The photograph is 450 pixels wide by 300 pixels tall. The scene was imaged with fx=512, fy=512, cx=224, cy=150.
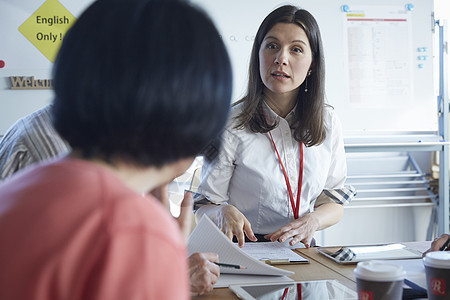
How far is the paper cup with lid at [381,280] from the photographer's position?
2.89 feet

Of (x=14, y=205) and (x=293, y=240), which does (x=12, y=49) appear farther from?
(x=14, y=205)

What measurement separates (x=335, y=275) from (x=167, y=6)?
0.95 meters

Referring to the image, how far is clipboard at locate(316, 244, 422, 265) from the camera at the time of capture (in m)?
1.42

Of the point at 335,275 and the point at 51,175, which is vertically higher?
the point at 51,175

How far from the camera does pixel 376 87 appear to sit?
3.52 metres

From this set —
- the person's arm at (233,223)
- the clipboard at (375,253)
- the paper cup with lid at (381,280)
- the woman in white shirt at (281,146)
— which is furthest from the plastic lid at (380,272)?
the woman in white shirt at (281,146)

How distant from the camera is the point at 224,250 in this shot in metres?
1.26

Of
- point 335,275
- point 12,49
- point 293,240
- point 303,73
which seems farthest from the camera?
point 12,49

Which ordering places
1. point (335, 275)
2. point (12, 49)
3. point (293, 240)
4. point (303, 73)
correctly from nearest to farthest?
point (335, 275), point (293, 240), point (303, 73), point (12, 49)

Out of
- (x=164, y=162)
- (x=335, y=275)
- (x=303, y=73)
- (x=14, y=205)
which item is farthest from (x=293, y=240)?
(x=14, y=205)

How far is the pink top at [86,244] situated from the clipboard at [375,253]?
3.46ft

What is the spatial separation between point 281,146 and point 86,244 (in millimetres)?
1537

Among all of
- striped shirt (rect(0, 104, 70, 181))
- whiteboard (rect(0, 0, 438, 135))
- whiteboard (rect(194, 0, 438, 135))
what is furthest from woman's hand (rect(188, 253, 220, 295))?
whiteboard (rect(194, 0, 438, 135))

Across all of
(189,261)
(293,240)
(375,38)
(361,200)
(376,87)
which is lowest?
(361,200)
